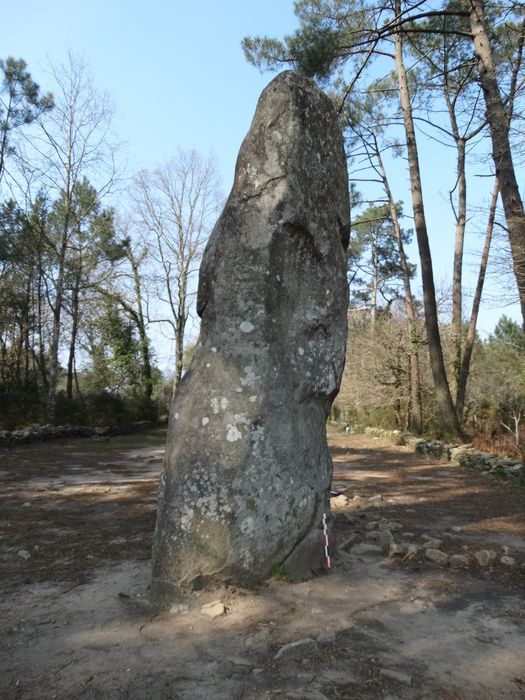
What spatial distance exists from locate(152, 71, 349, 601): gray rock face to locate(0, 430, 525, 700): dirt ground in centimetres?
32

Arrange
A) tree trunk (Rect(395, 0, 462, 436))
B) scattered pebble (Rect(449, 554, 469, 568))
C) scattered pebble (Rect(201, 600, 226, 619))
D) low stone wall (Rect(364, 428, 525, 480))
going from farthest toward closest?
tree trunk (Rect(395, 0, 462, 436)) < low stone wall (Rect(364, 428, 525, 480)) < scattered pebble (Rect(449, 554, 469, 568)) < scattered pebble (Rect(201, 600, 226, 619))

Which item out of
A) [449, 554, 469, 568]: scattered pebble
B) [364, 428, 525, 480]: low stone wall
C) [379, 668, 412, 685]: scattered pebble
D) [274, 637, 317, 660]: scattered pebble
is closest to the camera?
[379, 668, 412, 685]: scattered pebble

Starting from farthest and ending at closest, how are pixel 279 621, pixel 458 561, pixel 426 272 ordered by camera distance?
pixel 426 272, pixel 458 561, pixel 279 621

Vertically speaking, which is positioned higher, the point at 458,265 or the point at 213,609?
the point at 458,265

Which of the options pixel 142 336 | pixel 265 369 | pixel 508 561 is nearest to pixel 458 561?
pixel 508 561

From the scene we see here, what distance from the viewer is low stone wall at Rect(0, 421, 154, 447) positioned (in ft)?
46.7

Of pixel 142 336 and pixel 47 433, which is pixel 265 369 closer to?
pixel 47 433

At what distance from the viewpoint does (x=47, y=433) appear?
51.6 ft

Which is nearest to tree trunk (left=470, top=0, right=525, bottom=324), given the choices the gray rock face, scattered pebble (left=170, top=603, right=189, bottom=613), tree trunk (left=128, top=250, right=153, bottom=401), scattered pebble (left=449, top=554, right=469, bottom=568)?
the gray rock face

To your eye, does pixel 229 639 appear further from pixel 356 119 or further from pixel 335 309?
pixel 356 119

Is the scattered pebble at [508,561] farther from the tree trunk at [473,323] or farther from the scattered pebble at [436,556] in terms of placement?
the tree trunk at [473,323]

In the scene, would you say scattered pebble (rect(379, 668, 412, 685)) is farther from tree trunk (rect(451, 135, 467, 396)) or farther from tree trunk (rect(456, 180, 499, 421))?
tree trunk (rect(451, 135, 467, 396))

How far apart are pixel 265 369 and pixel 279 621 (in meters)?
1.62

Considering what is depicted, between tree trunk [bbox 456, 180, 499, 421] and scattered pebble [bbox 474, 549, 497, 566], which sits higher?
tree trunk [bbox 456, 180, 499, 421]
